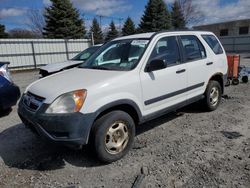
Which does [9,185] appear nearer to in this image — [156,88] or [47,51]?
[156,88]

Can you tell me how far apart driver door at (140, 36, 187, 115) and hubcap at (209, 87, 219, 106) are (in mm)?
1166

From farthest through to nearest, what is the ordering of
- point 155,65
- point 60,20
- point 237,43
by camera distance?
point 237,43, point 60,20, point 155,65

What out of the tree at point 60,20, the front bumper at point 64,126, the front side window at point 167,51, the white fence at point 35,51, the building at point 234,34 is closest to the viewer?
the front bumper at point 64,126

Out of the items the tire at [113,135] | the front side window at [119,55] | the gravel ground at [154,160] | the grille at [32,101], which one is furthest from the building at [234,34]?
the grille at [32,101]

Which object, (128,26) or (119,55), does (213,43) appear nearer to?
(119,55)

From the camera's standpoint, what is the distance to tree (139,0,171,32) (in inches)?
1302

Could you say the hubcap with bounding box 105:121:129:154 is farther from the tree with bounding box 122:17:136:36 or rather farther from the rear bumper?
the tree with bounding box 122:17:136:36

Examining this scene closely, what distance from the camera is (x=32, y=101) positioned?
3510mm

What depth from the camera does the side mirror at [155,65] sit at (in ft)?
12.6

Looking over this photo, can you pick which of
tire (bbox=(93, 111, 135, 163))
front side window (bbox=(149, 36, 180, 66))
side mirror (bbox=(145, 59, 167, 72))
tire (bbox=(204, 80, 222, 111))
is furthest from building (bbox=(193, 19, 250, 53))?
tire (bbox=(93, 111, 135, 163))

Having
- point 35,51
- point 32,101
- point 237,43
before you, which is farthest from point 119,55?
point 237,43

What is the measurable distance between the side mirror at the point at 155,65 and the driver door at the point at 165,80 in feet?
0.21

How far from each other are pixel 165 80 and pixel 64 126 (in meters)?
1.88

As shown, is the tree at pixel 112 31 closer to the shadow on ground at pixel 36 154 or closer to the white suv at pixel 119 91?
the white suv at pixel 119 91
